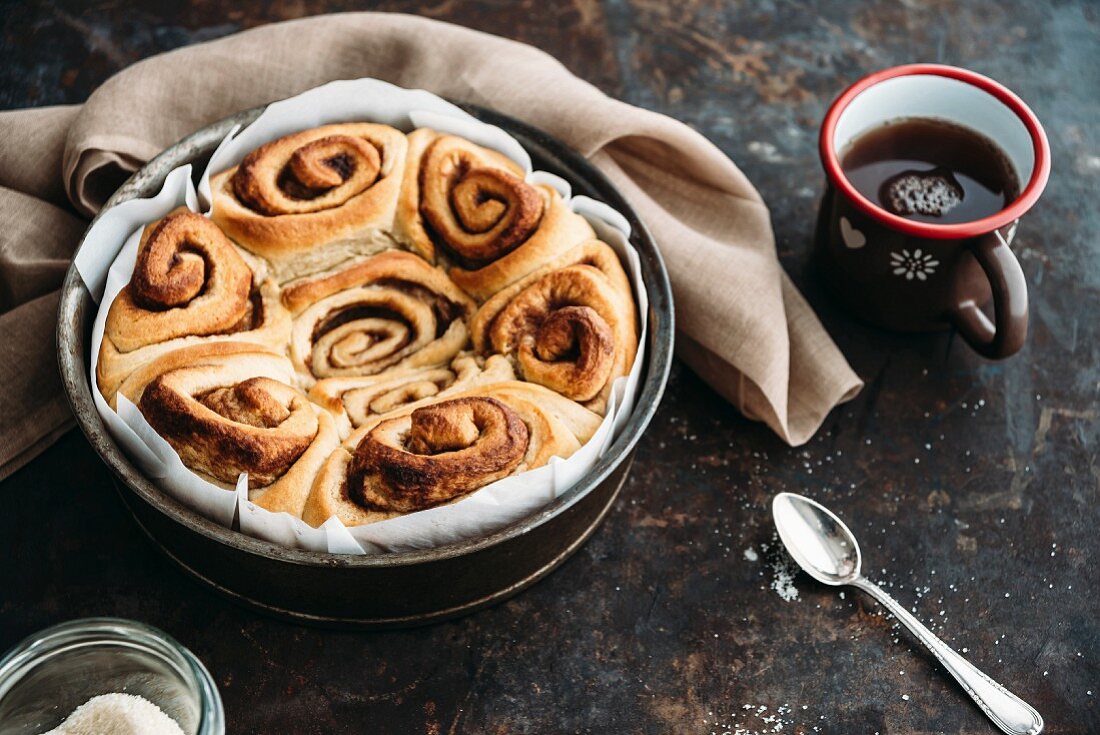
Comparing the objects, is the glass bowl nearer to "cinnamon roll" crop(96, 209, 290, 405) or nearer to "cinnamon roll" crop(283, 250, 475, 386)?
"cinnamon roll" crop(96, 209, 290, 405)

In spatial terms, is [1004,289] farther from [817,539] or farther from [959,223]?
[817,539]

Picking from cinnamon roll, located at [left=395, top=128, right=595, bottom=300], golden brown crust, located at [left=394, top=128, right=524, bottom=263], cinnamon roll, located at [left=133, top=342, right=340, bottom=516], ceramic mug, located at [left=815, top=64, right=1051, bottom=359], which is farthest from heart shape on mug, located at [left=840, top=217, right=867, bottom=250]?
cinnamon roll, located at [left=133, top=342, right=340, bottom=516]

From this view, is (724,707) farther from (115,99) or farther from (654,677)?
(115,99)

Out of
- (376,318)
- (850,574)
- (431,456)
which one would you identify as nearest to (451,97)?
(376,318)

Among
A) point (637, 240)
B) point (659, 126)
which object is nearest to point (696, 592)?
point (637, 240)

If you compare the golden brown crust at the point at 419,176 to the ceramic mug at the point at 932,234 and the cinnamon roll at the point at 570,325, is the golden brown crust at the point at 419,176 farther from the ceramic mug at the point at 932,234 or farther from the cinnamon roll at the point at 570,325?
the ceramic mug at the point at 932,234

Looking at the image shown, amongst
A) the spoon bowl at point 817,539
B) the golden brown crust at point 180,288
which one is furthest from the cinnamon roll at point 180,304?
the spoon bowl at point 817,539
